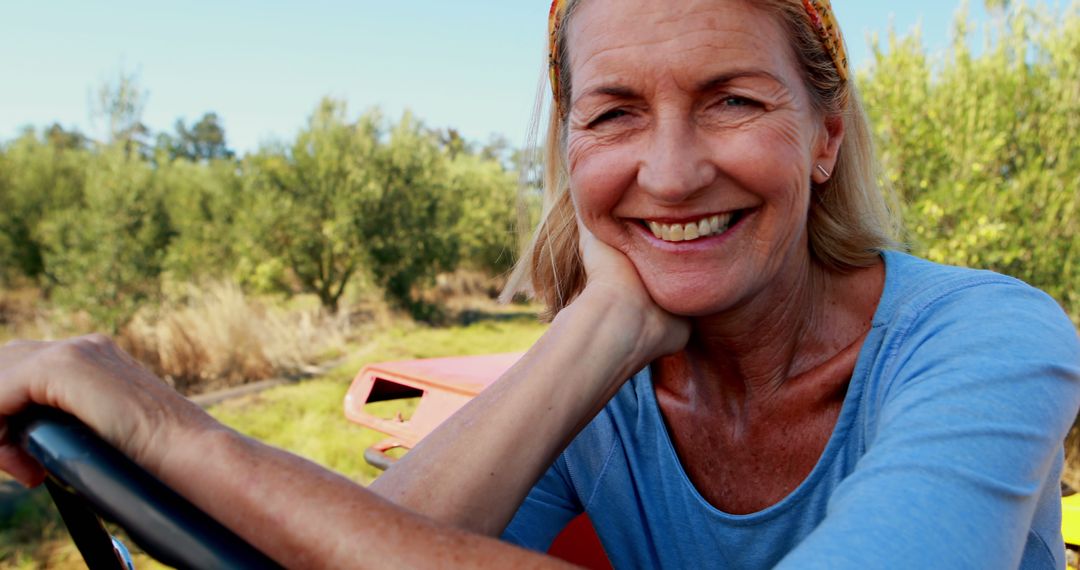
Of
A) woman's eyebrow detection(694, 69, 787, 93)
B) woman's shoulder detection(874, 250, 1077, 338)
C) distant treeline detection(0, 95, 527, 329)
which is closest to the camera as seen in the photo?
woman's shoulder detection(874, 250, 1077, 338)

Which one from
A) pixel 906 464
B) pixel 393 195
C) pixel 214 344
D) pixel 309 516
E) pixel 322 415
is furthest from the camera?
pixel 393 195

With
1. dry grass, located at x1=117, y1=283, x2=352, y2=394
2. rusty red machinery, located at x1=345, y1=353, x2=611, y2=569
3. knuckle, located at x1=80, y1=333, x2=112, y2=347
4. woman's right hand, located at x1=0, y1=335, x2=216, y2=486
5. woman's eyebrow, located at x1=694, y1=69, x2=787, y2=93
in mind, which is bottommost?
dry grass, located at x1=117, y1=283, x2=352, y2=394

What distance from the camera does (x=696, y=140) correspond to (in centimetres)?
146

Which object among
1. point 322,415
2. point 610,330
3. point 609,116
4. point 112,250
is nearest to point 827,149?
point 609,116

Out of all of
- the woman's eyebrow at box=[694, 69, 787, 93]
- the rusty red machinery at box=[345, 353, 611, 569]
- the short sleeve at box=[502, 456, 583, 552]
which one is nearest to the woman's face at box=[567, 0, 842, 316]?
the woman's eyebrow at box=[694, 69, 787, 93]

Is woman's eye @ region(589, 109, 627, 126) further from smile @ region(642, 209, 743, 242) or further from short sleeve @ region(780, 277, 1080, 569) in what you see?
short sleeve @ region(780, 277, 1080, 569)

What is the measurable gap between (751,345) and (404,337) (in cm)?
1298

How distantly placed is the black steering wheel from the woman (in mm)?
103

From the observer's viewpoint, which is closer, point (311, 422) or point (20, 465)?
point (20, 465)

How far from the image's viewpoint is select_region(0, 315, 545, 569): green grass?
4500mm

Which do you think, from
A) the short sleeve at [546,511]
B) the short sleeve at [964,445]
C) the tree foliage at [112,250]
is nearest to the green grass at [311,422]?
the tree foliage at [112,250]

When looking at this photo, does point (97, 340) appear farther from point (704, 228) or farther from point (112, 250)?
point (112, 250)

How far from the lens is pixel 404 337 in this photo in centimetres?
1433

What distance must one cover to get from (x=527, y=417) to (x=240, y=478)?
518mm
